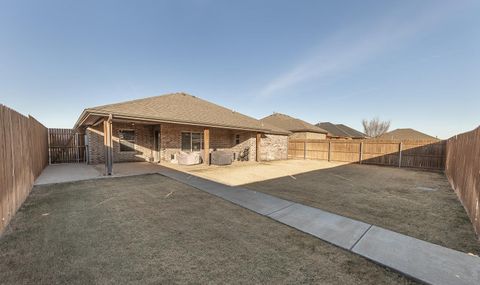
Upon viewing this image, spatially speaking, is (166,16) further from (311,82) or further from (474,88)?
(474,88)

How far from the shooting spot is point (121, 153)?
1224 cm

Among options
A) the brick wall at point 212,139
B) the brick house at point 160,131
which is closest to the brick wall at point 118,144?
the brick house at point 160,131

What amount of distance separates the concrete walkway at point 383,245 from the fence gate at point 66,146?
45.3ft

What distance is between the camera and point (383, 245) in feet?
9.75

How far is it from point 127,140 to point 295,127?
1995 centimetres

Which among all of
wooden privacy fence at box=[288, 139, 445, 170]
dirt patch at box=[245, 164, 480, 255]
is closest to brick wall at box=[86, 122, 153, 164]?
dirt patch at box=[245, 164, 480, 255]

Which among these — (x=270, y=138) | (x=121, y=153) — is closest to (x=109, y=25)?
(x=121, y=153)

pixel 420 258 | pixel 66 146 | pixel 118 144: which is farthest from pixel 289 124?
pixel 420 258

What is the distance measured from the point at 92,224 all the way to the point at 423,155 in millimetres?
17712

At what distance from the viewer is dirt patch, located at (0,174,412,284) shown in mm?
2197

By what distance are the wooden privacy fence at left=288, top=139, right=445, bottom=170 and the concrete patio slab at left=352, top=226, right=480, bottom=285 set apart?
13323 mm

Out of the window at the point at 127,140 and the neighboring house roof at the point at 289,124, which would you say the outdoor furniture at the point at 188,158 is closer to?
the window at the point at 127,140

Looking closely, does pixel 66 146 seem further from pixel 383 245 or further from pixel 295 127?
pixel 295 127

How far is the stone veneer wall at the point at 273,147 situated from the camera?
668 inches
